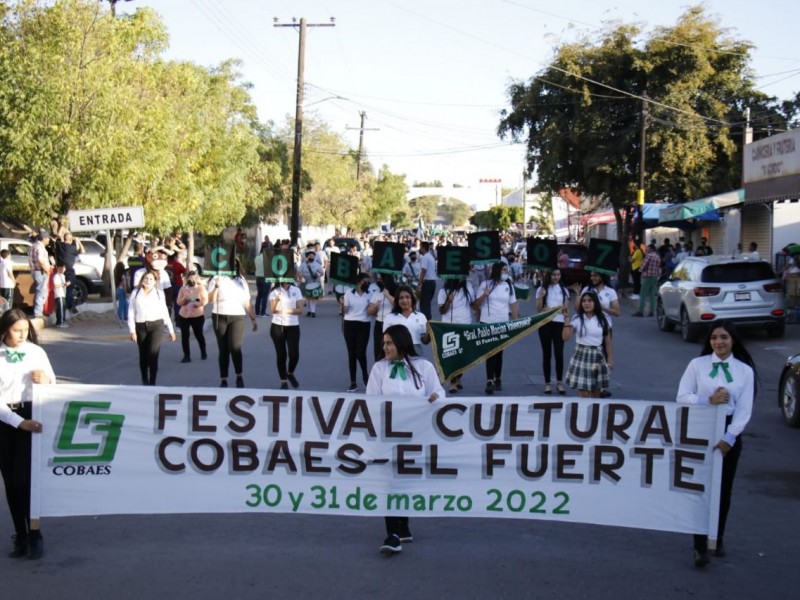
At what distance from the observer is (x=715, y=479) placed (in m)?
6.15

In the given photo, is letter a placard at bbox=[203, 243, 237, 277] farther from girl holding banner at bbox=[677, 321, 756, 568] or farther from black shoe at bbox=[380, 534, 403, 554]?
girl holding banner at bbox=[677, 321, 756, 568]

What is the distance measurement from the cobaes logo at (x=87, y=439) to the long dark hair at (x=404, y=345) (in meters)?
1.79

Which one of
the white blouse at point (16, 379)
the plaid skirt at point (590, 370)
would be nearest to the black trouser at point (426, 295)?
the plaid skirt at point (590, 370)

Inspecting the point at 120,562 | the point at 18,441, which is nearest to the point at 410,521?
the point at 120,562

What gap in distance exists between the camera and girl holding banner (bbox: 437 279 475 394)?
13.2 meters

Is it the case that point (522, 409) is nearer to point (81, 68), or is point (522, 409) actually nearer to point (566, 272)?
point (81, 68)

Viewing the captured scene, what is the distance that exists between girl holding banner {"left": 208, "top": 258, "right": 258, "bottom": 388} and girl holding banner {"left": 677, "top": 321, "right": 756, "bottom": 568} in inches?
304

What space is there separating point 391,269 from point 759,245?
21.0 metres

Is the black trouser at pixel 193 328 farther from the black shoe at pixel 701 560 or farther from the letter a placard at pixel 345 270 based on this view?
the black shoe at pixel 701 560

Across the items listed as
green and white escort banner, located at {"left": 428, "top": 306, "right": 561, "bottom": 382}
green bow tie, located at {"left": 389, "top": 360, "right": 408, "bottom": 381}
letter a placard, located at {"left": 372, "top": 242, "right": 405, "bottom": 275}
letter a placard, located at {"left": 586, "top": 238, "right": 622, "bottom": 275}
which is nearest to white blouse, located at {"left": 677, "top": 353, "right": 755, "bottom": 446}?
green bow tie, located at {"left": 389, "top": 360, "right": 408, "bottom": 381}

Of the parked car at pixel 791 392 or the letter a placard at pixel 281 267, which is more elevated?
the letter a placard at pixel 281 267

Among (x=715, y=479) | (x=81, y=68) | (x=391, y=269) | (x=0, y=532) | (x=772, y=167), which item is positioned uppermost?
(x=81, y=68)

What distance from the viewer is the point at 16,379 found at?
6.27 metres

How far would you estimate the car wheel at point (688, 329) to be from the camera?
63.5 feet
